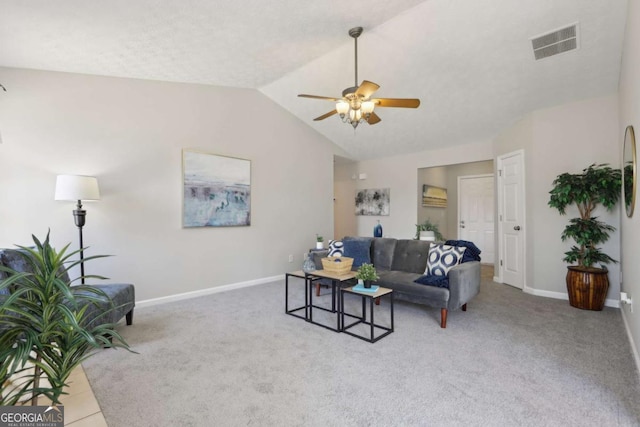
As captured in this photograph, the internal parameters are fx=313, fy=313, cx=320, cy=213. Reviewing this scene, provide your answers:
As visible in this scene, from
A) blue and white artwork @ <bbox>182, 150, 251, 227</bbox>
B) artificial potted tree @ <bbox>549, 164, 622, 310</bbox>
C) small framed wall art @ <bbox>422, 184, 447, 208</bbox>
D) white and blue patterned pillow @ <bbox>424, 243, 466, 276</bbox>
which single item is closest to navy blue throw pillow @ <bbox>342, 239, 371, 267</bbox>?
white and blue patterned pillow @ <bbox>424, 243, 466, 276</bbox>

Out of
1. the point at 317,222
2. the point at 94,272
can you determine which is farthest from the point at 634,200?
the point at 94,272

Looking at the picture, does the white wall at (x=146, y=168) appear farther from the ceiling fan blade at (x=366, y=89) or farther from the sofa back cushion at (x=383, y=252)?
the ceiling fan blade at (x=366, y=89)

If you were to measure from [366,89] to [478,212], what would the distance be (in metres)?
5.29

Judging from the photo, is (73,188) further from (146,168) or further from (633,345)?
(633,345)

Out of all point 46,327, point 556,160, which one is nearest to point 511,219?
point 556,160

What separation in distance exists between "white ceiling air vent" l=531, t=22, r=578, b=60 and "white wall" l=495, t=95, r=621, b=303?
3.70 feet

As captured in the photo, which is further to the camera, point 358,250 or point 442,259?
point 358,250

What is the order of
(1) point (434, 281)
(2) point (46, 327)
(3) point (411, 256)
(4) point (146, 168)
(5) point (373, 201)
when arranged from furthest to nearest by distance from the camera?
(5) point (373, 201) < (3) point (411, 256) < (4) point (146, 168) < (1) point (434, 281) < (2) point (46, 327)

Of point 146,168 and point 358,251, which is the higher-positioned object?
point 146,168

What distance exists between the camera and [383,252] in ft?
14.2

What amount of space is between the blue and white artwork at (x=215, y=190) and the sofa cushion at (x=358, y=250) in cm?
160

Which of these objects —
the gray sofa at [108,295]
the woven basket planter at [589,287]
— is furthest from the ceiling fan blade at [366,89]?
the woven basket planter at [589,287]

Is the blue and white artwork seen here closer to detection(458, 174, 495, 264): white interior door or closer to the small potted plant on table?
the small potted plant on table

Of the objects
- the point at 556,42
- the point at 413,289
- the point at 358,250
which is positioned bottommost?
the point at 413,289
